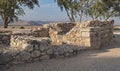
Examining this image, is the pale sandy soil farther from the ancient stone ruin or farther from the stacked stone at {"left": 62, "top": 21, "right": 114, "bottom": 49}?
the stacked stone at {"left": 62, "top": 21, "right": 114, "bottom": 49}

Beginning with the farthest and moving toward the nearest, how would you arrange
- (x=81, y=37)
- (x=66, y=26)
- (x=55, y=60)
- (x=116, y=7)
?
(x=116, y=7) → (x=66, y=26) → (x=81, y=37) → (x=55, y=60)

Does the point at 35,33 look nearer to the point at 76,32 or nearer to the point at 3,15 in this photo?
the point at 76,32

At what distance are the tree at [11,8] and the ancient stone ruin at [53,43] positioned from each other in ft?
59.8

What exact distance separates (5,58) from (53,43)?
231 inches

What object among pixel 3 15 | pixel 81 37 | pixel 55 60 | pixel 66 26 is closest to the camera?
pixel 55 60

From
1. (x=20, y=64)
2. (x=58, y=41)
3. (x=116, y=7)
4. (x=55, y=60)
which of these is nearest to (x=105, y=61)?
(x=55, y=60)

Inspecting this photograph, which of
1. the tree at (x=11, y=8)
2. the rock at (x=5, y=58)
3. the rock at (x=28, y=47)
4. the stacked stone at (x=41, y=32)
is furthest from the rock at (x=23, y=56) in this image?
the tree at (x=11, y=8)

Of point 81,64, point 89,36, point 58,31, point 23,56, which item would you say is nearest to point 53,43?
point 58,31

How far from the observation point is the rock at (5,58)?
11.7 metres

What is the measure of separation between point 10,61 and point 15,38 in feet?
5.79

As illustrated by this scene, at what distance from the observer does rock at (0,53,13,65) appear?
38.4 ft

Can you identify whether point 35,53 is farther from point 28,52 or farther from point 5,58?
point 5,58

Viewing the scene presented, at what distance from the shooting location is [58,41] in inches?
703

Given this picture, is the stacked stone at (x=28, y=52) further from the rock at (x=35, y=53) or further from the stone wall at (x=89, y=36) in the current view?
the stone wall at (x=89, y=36)
